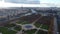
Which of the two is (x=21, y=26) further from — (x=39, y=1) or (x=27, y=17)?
(x=39, y=1)

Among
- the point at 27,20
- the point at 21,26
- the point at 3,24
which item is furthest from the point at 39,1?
the point at 3,24

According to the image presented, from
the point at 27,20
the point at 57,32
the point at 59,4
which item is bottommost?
the point at 57,32

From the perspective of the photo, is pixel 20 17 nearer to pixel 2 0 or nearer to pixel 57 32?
pixel 2 0

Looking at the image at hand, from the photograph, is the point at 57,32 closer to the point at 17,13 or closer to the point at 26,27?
the point at 26,27

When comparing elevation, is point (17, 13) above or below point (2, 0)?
below

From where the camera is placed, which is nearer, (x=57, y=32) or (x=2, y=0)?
(x=57, y=32)

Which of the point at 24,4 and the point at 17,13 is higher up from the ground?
the point at 24,4

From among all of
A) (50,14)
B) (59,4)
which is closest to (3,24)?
(50,14)
